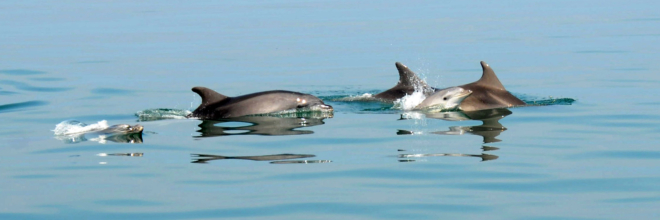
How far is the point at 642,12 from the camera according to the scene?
43844 millimetres

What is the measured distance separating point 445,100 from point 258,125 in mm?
3960

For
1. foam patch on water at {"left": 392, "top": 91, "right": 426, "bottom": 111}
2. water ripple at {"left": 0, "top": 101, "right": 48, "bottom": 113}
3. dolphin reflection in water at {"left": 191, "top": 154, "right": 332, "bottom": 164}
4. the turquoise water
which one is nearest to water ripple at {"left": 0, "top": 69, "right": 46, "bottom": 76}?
the turquoise water

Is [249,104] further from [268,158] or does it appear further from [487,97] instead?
[268,158]

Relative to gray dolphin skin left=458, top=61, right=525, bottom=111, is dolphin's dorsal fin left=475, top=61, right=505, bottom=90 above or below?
above

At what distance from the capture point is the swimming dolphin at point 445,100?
18.2m

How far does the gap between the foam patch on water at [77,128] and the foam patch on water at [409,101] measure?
19.5ft

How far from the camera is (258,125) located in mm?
16484

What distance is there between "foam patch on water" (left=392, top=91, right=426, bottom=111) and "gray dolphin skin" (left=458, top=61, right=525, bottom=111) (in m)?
0.96

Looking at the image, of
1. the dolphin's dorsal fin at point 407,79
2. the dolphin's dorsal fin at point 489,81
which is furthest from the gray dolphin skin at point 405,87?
the dolphin's dorsal fin at point 489,81

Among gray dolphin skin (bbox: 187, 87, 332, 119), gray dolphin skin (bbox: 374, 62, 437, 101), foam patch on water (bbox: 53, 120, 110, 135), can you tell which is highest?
gray dolphin skin (bbox: 374, 62, 437, 101)

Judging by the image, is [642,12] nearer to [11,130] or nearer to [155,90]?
[155,90]

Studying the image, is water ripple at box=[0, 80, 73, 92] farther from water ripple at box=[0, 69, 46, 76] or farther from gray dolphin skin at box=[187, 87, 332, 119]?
gray dolphin skin at box=[187, 87, 332, 119]

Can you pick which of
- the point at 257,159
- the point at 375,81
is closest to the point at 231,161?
the point at 257,159

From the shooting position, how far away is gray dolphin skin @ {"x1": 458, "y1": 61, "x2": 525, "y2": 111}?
18.5 m
